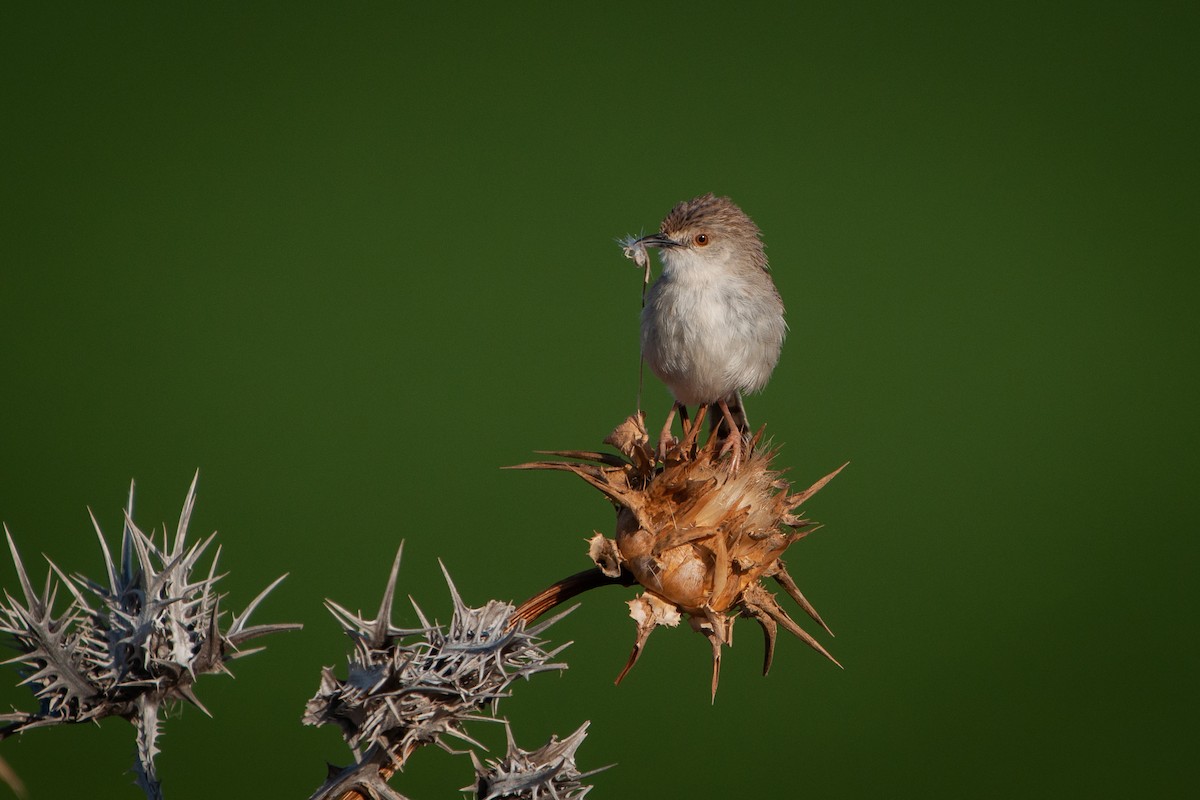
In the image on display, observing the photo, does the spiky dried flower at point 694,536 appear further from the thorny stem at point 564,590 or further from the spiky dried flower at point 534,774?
the spiky dried flower at point 534,774

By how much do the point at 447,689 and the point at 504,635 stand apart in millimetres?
105

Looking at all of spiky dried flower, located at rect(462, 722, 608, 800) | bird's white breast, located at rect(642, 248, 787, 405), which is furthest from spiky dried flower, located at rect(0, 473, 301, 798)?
bird's white breast, located at rect(642, 248, 787, 405)

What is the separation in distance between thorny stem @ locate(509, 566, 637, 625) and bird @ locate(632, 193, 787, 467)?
38.3 inches

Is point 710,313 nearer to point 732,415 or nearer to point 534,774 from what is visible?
point 732,415

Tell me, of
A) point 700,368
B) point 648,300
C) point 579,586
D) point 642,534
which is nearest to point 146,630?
point 579,586

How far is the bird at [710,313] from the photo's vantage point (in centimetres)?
299

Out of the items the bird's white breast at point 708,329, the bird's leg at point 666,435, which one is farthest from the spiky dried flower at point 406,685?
the bird's white breast at point 708,329

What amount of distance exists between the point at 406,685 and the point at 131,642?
0.37 meters

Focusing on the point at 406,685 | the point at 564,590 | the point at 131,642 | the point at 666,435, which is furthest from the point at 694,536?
the point at 131,642

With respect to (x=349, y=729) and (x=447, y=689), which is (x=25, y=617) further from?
(x=447, y=689)

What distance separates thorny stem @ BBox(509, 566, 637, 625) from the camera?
1756 mm

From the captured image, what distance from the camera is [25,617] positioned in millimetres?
1429

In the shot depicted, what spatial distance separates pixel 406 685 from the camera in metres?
Answer: 1.46

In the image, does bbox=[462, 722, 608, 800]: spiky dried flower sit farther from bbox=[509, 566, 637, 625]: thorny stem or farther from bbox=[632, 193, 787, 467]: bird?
bbox=[632, 193, 787, 467]: bird
